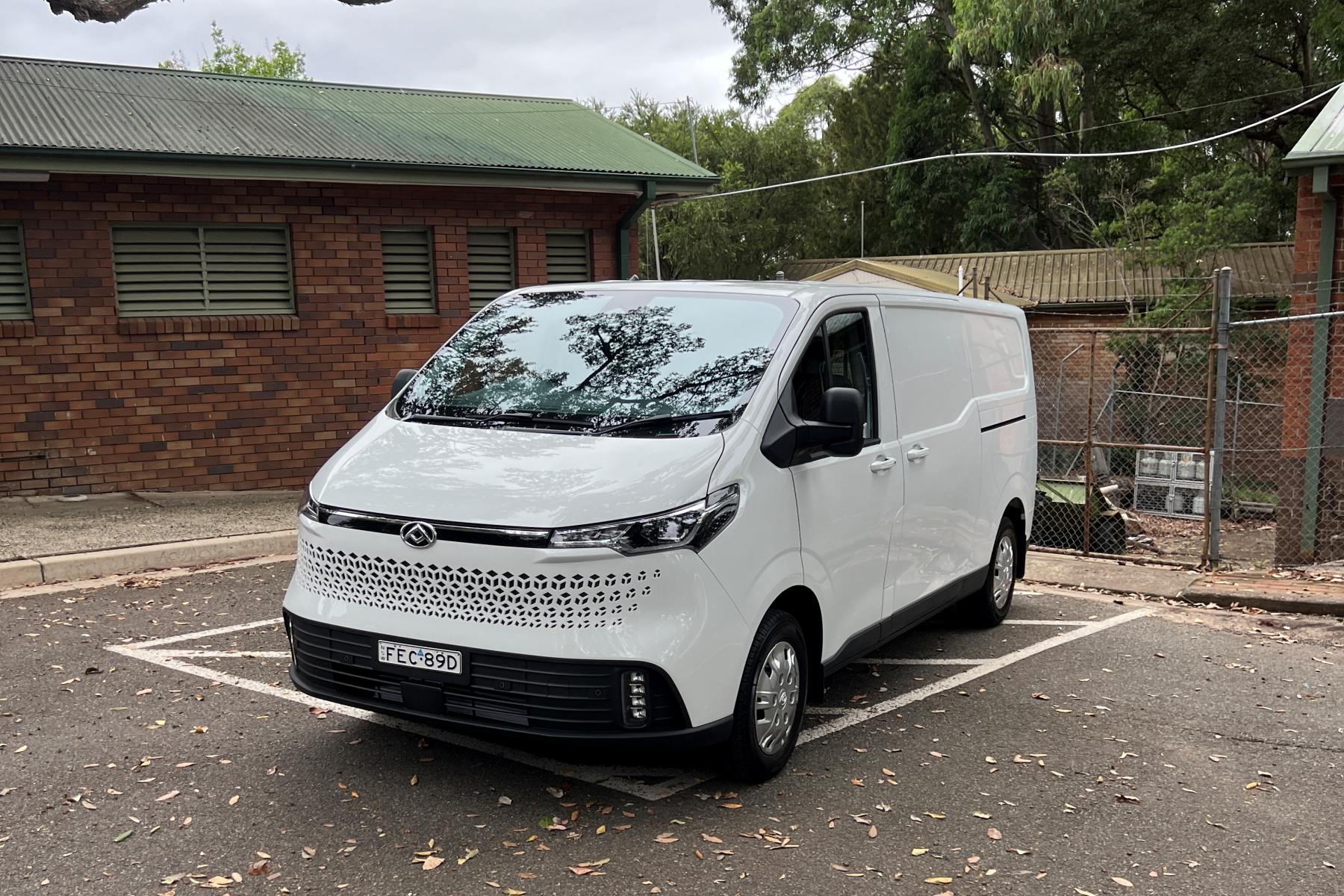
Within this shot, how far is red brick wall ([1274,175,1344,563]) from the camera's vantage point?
10.6 meters

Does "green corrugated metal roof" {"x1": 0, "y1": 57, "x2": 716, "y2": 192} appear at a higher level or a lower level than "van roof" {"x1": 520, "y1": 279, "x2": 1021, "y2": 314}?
higher

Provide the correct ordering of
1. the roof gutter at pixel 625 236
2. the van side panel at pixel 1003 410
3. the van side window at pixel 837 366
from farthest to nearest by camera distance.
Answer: the roof gutter at pixel 625 236 → the van side panel at pixel 1003 410 → the van side window at pixel 837 366

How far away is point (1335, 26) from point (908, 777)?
22.4 meters

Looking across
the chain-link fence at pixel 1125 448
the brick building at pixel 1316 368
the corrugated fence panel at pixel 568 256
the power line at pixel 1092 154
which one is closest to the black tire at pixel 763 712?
the chain-link fence at pixel 1125 448

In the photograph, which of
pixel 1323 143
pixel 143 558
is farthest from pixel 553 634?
pixel 1323 143

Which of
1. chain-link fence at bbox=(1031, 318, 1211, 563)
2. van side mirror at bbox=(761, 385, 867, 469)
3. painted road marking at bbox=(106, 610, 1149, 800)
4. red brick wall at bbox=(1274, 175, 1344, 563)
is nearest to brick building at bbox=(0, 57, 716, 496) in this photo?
painted road marking at bbox=(106, 610, 1149, 800)

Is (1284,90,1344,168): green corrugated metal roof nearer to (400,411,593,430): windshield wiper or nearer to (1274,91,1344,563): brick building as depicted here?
(1274,91,1344,563): brick building

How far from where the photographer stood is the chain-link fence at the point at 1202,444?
9.67 m

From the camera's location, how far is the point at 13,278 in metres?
10.1

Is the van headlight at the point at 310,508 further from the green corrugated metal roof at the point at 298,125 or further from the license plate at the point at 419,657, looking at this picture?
the green corrugated metal roof at the point at 298,125

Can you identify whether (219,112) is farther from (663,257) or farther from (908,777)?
(663,257)

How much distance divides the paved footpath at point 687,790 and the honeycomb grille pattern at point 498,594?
0.77m

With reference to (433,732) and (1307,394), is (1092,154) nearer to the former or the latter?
(1307,394)

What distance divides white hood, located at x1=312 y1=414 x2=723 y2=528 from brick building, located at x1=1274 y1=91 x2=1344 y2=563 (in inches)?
333
